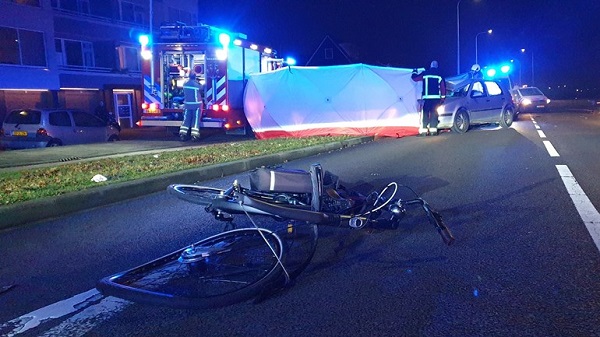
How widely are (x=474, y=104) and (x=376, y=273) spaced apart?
13.9 meters

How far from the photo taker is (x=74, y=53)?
2778 cm

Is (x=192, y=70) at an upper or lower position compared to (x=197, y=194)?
upper

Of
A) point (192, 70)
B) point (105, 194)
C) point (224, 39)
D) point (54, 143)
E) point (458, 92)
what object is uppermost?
point (224, 39)

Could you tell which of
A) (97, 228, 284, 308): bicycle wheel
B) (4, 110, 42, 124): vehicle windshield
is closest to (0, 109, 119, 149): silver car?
(4, 110, 42, 124): vehicle windshield

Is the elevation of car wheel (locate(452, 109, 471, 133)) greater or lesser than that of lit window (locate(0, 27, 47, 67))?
lesser

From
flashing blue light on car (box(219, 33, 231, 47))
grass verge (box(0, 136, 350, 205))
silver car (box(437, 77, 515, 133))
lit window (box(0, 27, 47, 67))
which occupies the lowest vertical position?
grass verge (box(0, 136, 350, 205))

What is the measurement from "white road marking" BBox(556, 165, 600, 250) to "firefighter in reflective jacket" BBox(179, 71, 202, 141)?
10.4 m

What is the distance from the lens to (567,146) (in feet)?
40.1

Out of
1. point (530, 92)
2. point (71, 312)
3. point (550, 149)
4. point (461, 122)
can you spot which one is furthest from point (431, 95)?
point (530, 92)

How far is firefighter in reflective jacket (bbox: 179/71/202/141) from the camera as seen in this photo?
15445mm

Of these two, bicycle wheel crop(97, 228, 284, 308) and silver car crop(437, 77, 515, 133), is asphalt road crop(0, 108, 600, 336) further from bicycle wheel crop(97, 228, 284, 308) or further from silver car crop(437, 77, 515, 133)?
silver car crop(437, 77, 515, 133)

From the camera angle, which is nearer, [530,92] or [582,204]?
[582,204]

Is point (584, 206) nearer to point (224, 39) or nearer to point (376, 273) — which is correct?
point (376, 273)

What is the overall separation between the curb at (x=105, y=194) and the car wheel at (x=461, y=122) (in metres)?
7.82
